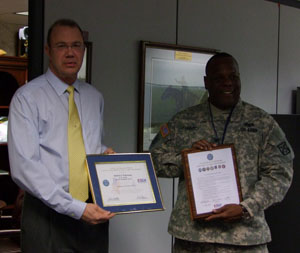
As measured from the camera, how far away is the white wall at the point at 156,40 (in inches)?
103

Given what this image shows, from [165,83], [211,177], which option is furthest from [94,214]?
[165,83]

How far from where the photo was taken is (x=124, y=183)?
1.83 meters

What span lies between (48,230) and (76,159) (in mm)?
300

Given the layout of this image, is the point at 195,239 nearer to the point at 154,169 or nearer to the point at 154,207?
the point at 154,207

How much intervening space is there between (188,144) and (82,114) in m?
0.49

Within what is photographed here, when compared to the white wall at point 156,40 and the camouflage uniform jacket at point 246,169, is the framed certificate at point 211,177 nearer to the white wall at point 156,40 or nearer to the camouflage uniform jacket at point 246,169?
the camouflage uniform jacket at point 246,169

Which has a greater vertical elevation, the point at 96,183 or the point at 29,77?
the point at 29,77

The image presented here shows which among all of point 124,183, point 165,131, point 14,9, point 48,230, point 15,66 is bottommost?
point 48,230

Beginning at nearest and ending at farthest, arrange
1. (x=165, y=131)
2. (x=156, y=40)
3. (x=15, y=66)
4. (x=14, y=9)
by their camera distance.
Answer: (x=165, y=131) → (x=156, y=40) → (x=15, y=66) → (x=14, y=9)

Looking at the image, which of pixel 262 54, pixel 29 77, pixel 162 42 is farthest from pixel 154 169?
pixel 262 54

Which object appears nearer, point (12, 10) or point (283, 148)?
point (283, 148)

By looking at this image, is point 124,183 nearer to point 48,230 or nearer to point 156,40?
point 48,230

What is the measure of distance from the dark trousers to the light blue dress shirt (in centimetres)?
11

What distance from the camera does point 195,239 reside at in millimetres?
1847
